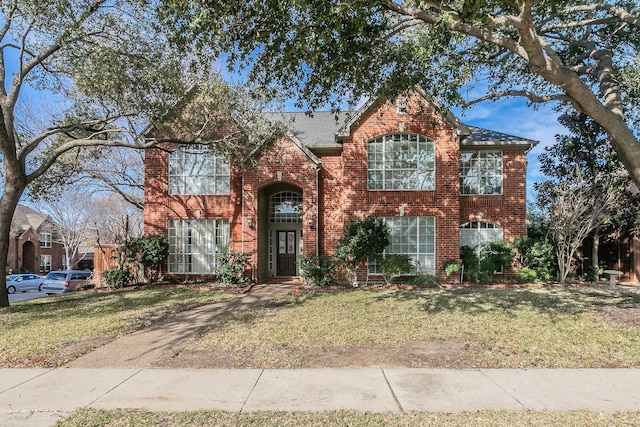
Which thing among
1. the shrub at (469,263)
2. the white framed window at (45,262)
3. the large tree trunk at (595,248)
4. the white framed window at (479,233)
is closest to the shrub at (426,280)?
the shrub at (469,263)

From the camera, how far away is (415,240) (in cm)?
1478

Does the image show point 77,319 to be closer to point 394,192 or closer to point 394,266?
point 394,266

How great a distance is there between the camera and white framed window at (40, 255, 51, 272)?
141 ft

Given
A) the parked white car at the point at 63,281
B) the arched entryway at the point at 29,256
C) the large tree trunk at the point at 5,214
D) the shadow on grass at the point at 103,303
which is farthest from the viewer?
the arched entryway at the point at 29,256

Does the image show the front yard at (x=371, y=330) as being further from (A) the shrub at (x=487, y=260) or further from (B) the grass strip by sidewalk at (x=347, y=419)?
(A) the shrub at (x=487, y=260)

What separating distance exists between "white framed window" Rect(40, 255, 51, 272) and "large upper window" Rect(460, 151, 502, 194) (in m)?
46.2

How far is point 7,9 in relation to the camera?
9742 millimetres

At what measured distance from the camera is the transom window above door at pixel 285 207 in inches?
651

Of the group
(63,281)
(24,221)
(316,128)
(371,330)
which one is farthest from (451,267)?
(24,221)

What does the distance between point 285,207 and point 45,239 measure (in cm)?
3984

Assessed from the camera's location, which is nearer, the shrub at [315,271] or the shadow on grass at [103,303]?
the shadow on grass at [103,303]

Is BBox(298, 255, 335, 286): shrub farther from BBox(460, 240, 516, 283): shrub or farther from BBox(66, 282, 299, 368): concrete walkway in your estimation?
BBox(460, 240, 516, 283): shrub

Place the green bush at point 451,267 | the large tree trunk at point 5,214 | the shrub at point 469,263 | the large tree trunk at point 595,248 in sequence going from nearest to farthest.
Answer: the large tree trunk at point 5,214 < the green bush at point 451,267 < the shrub at point 469,263 < the large tree trunk at point 595,248

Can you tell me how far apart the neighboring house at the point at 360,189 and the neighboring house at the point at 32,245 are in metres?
29.1
